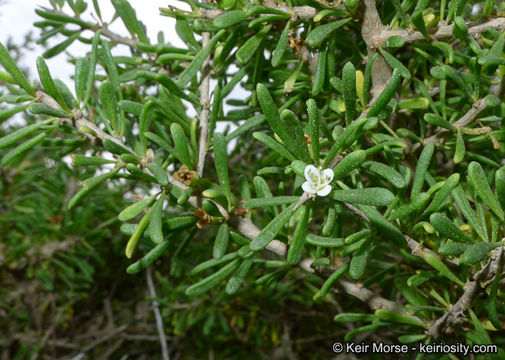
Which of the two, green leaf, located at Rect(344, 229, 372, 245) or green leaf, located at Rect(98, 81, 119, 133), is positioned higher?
green leaf, located at Rect(98, 81, 119, 133)

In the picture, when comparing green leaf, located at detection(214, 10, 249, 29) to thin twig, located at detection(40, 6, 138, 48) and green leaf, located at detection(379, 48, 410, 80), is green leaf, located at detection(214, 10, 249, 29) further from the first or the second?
thin twig, located at detection(40, 6, 138, 48)

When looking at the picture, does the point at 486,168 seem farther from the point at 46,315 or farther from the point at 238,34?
the point at 46,315

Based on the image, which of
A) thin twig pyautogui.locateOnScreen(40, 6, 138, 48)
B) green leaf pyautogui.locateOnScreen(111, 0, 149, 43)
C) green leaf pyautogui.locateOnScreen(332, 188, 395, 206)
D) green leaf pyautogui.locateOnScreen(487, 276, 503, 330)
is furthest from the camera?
thin twig pyautogui.locateOnScreen(40, 6, 138, 48)

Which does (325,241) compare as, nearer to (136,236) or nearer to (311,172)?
(311,172)

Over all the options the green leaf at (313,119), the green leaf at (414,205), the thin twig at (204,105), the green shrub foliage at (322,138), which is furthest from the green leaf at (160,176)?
the green leaf at (414,205)

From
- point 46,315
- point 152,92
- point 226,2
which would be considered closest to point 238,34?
point 226,2

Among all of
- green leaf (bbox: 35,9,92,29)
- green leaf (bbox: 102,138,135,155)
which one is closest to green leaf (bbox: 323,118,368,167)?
green leaf (bbox: 102,138,135,155)

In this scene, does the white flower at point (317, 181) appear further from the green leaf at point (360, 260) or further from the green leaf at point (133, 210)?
the green leaf at point (133, 210)

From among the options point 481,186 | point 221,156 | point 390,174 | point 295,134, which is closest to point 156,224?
point 221,156
